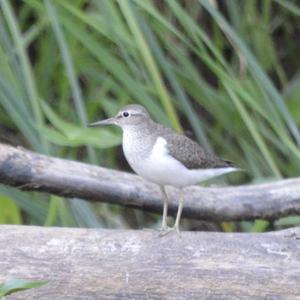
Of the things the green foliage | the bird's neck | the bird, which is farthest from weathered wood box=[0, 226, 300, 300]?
the green foliage

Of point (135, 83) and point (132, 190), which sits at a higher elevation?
point (135, 83)

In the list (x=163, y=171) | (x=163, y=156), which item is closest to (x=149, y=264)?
(x=163, y=171)

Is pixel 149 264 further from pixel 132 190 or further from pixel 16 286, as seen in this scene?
pixel 16 286

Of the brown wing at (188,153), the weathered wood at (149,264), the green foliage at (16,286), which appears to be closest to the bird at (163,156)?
the brown wing at (188,153)

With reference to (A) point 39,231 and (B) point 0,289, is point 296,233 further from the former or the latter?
(B) point 0,289

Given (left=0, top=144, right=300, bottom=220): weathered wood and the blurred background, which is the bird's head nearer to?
the blurred background
